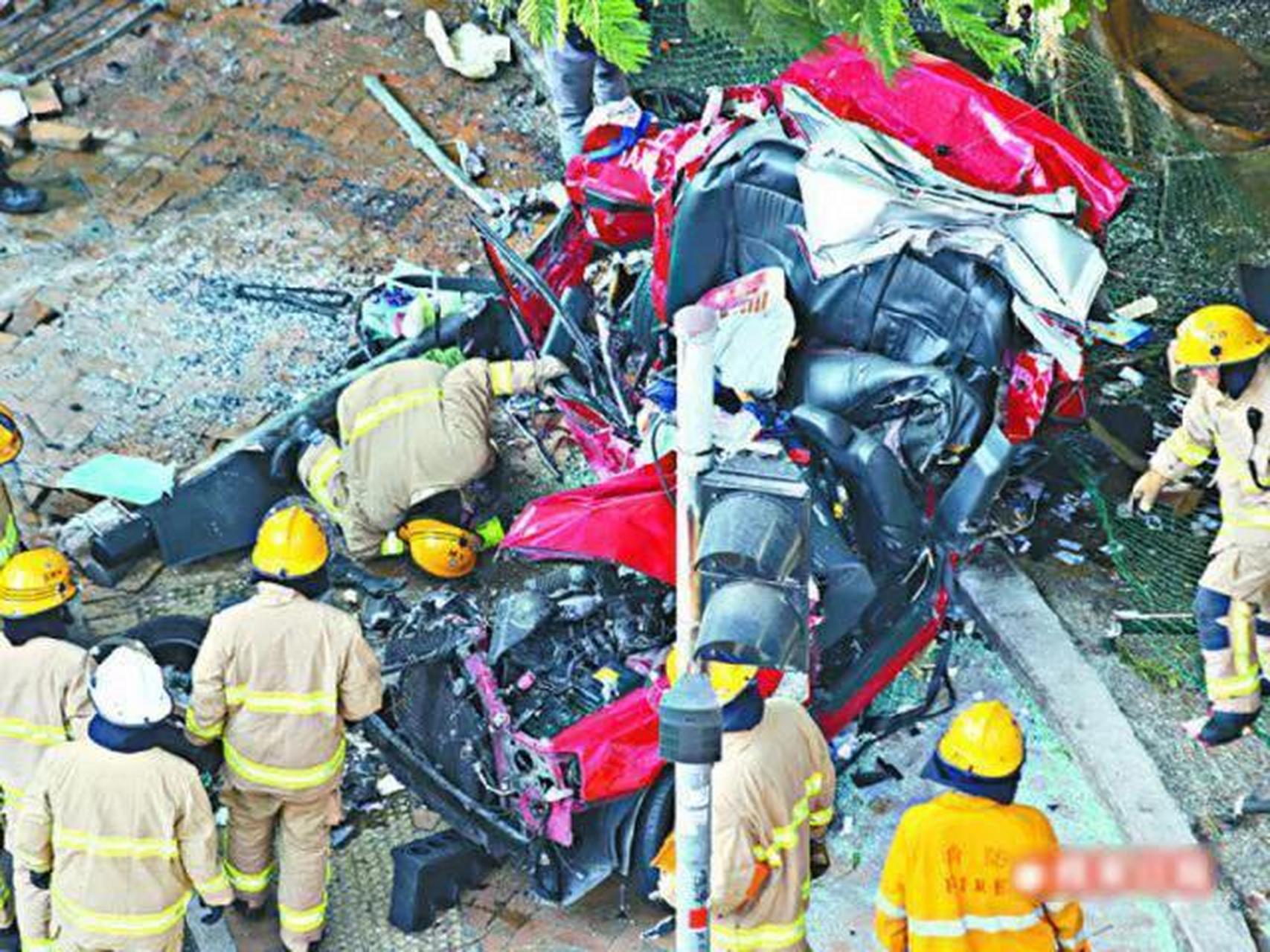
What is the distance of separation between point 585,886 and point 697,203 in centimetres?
276

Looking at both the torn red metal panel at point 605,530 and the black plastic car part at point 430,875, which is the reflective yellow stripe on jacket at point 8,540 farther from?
the torn red metal panel at point 605,530

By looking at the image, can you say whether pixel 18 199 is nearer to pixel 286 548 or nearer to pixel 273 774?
pixel 286 548

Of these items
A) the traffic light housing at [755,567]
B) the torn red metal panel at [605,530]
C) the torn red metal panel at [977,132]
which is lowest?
the torn red metal panel at [605,530]

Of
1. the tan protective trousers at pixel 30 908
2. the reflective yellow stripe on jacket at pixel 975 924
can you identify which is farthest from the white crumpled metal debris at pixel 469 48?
the reflective yellow stripe on jacket at pixel 975 924

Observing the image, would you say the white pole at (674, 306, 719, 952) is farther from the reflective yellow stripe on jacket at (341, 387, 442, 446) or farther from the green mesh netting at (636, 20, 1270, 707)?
the reflective yellow stripe on jacket at (341, 387, 442, 446)

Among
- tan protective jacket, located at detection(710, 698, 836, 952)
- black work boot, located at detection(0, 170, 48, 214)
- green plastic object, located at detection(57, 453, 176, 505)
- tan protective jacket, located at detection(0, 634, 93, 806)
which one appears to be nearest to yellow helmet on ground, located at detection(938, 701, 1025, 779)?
tan protective jacket, located at detection(710, 698, 836, 952)

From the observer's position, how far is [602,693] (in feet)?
24.1

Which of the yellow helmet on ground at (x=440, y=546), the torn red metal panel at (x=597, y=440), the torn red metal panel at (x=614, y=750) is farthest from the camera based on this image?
the yellow helmet on ground at (x=440, y=546)

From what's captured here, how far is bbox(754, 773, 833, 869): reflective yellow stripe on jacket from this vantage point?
→ 6215 millimetres

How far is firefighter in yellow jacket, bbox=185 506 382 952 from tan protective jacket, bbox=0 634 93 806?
397mm

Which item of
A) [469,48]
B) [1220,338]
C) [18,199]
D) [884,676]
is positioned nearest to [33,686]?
[884,676]

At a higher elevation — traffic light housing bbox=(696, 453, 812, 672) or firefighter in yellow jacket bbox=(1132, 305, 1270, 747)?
traffic light housing bbox=(696, 453, 812, 672)

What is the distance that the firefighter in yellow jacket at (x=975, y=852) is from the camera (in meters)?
5.84

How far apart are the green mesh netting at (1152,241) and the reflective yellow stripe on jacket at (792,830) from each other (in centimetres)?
195
